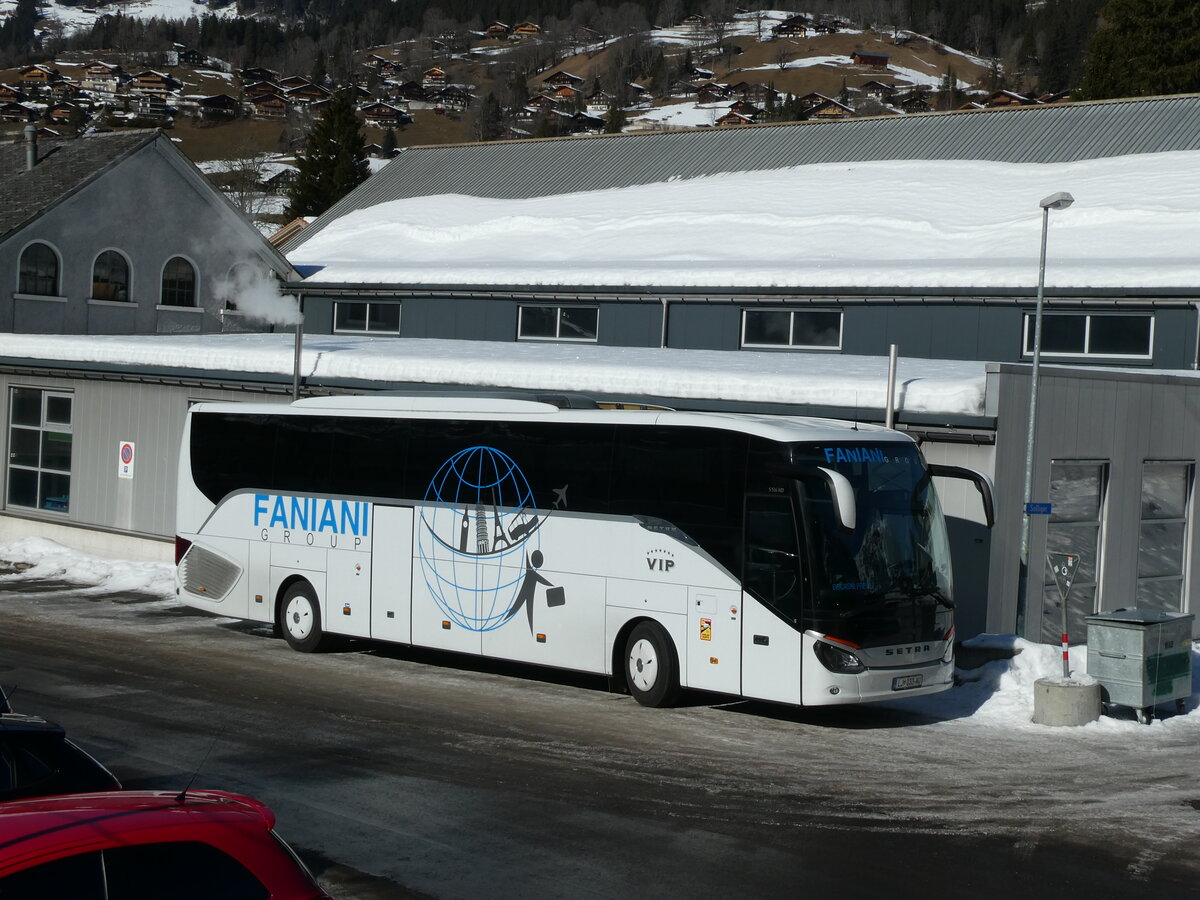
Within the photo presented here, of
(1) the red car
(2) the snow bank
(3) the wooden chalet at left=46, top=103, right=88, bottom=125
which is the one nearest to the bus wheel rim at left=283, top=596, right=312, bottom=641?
(2) the snow bank

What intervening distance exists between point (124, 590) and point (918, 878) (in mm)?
18854

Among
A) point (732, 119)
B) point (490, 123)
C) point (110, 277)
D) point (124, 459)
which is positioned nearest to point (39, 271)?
point (110, 277)

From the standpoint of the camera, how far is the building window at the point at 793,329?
30.0 meters

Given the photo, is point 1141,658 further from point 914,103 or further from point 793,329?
point 914,103

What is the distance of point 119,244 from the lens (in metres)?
37.4

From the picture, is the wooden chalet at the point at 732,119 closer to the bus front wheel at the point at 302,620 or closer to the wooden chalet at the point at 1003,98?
the wooden chalet at the point at 1003,98

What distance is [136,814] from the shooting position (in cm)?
539

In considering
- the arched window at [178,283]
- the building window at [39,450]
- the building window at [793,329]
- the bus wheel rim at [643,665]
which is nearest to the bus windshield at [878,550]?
the bus wheel rim at [643,665]

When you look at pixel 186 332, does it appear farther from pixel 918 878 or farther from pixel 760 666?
pixel 918 878

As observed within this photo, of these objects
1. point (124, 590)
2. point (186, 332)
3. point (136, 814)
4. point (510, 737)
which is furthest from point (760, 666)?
point (186, 332)

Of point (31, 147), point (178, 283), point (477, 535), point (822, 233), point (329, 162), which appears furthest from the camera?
point (329, 162)

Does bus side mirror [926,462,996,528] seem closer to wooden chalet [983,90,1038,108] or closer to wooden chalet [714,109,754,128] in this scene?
wooden chalet [983,90,1038,108]

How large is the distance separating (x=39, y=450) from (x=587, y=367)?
13.6 m

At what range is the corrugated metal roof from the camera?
1374 inches
